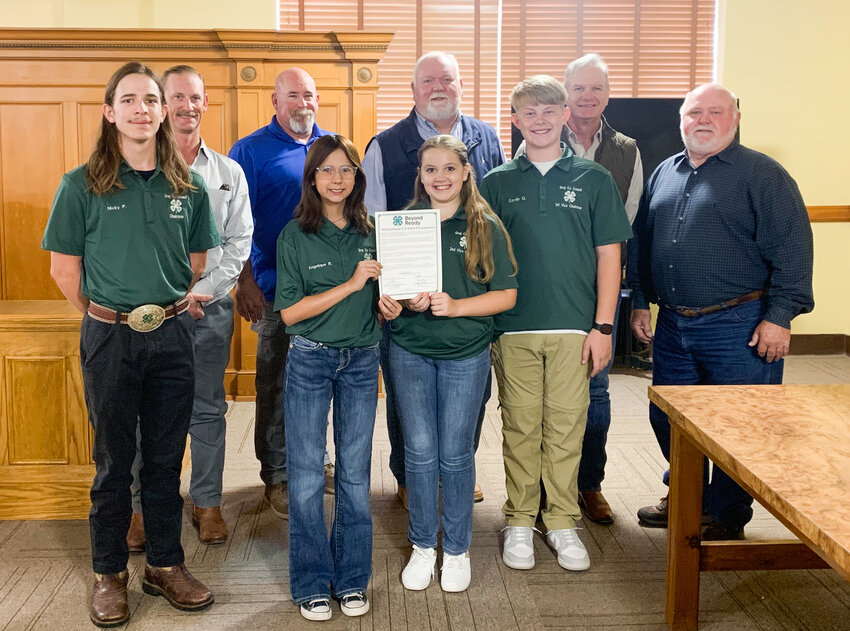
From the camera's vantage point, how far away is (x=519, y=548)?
8.66 ft

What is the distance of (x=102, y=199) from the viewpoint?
2135 millimetres

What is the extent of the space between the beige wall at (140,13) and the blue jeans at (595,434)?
153 inches

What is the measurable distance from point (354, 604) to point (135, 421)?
81 centimetres

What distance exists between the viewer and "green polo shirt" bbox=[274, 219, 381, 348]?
224 cm

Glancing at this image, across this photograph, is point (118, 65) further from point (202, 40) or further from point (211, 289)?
point (211, 289)

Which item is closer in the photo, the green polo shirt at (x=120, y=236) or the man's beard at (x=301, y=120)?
the green polo shirt at (x=120, y=236)

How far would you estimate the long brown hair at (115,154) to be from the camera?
6.98 feet

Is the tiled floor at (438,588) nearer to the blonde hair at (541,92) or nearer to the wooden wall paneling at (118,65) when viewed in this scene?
the blonde hair at (541,92)

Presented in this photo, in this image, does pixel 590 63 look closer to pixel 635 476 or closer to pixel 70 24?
pixel 635 476

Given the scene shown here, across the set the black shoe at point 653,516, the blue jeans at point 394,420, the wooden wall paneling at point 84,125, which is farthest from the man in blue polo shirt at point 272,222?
the wooden wall paneling at point 84,125

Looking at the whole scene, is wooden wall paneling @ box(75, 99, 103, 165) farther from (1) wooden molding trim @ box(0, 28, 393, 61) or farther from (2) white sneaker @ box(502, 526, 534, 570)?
(2) white sneaker @ box(502, 526, 534, 570)

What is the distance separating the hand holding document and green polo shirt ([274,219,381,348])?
0.09 m

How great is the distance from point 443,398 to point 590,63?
1407 millimetres

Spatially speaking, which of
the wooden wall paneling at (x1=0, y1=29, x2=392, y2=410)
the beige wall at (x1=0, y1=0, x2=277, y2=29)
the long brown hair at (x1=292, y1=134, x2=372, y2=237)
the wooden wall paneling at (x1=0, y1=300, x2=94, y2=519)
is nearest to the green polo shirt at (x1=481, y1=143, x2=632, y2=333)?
the long brown hair at (x1=292, y1=134, x2=372, y2=237)
